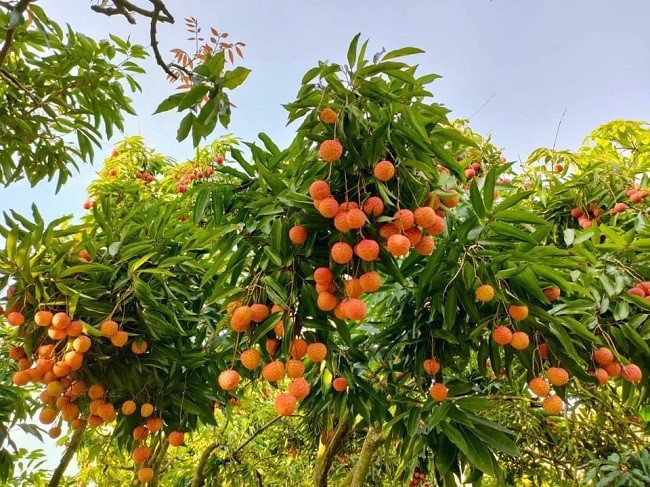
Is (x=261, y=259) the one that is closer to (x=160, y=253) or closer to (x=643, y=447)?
(x=160, y=253)

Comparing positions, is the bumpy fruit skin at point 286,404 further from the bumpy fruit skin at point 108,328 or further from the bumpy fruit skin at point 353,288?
the bumpy fruit skin at point 108,328

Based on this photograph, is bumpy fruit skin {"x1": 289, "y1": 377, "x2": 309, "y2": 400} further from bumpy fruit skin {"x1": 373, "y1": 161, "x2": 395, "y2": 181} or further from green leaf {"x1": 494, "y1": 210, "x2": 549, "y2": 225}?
green leaf {"x1": 494, "y1": 210, "x2": 549, "y2": 225}

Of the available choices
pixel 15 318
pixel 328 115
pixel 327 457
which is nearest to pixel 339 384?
pixel 328 115

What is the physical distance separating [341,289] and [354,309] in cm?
11

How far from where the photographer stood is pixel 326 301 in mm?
1226

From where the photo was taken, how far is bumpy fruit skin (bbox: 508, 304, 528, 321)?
4.38 ft

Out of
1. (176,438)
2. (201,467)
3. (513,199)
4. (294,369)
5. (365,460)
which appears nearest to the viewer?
(294,369)

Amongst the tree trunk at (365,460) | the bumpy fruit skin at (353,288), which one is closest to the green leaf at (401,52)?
the bumpy fruit skin at (353,288)

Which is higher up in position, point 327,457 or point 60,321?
point 60,321

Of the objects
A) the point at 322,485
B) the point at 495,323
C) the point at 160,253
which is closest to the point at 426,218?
the point at 495,323

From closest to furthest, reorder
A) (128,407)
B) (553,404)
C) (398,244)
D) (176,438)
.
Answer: (398,244) < (553,404) < (128,407) < (176,438)

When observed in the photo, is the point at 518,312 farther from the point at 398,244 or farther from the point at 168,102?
the point at 168,102

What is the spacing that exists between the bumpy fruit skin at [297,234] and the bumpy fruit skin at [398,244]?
249 millimetres

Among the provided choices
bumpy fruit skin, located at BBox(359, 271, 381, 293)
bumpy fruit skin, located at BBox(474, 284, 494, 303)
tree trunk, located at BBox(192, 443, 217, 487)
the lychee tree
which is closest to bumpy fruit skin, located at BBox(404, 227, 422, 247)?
the lychee tree
